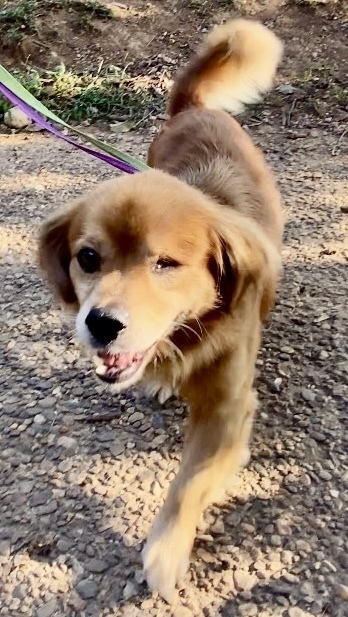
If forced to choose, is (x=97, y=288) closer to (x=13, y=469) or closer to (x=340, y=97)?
(x=13, y=469)

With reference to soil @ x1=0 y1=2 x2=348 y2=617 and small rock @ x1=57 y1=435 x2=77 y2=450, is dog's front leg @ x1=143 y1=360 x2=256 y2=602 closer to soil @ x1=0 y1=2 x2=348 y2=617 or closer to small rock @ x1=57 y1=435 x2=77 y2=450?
soil @ x1=0 y1=2 x2=348 y2=617

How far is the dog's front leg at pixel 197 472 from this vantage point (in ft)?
7.75

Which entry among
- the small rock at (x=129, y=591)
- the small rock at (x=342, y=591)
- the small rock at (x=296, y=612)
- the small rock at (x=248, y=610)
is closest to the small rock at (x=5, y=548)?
the small rock at (x=129, y=591)

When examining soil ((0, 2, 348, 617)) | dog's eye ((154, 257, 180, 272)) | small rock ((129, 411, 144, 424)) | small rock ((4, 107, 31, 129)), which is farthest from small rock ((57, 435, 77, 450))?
small rock ((4, 107, 31, 129))

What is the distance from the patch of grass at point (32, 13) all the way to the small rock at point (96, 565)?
17.9ft

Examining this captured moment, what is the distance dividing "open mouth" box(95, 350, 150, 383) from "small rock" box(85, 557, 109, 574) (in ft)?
2.19

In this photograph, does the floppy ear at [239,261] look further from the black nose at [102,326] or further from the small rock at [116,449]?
the small rock at [116,449]

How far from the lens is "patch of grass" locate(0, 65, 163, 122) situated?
598cm

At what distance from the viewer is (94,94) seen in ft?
20.0

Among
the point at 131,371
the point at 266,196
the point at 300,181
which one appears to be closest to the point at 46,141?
the point at 300,181

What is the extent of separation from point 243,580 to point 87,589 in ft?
1.72

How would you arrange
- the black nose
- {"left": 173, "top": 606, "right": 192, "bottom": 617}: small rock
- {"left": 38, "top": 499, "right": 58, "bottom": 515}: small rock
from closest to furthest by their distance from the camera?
the black nose, {"left": 173, "top": 606, "right": 192, "bottom": 617}: small rock, {"left": 38, "top": 499, "right": 58, "bottom": 515}: small rock

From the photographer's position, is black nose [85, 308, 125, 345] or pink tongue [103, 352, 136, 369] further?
pink tongue [103, 352, 136, 369]

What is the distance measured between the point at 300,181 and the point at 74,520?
2984 millimetres
